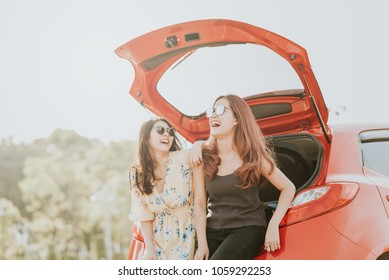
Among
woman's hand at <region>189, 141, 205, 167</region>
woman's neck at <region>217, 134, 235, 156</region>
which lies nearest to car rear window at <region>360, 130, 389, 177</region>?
woman's neck at <region>217, 134, 235, 156</region>

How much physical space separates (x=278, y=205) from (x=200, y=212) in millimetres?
386

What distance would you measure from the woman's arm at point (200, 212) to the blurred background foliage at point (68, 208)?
3122 millimetres

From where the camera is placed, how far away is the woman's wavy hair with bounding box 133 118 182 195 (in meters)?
2.44

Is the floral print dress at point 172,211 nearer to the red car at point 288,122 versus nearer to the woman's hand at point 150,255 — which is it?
the woman's hand at point 150,255

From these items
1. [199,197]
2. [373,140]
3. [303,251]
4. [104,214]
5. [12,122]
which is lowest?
[104,214]

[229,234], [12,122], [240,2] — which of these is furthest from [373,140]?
[12,122]

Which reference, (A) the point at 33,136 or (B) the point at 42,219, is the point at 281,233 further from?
(B) the point at 42,219

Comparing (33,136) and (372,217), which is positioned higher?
(33,136)

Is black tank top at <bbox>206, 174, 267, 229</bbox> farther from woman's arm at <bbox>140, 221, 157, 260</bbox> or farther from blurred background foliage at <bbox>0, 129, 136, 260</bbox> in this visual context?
blurred background foliage at <bbox>0, 129, 136, 260</bbox>

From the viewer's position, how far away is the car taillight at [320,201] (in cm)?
204

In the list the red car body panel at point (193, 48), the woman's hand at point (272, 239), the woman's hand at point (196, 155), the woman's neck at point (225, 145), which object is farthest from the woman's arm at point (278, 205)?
the red car body panel at point (193, 48)

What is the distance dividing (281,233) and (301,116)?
92cm

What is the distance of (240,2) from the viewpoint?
3.13 metres

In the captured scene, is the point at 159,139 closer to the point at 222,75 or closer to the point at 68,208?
the point at 222,75
